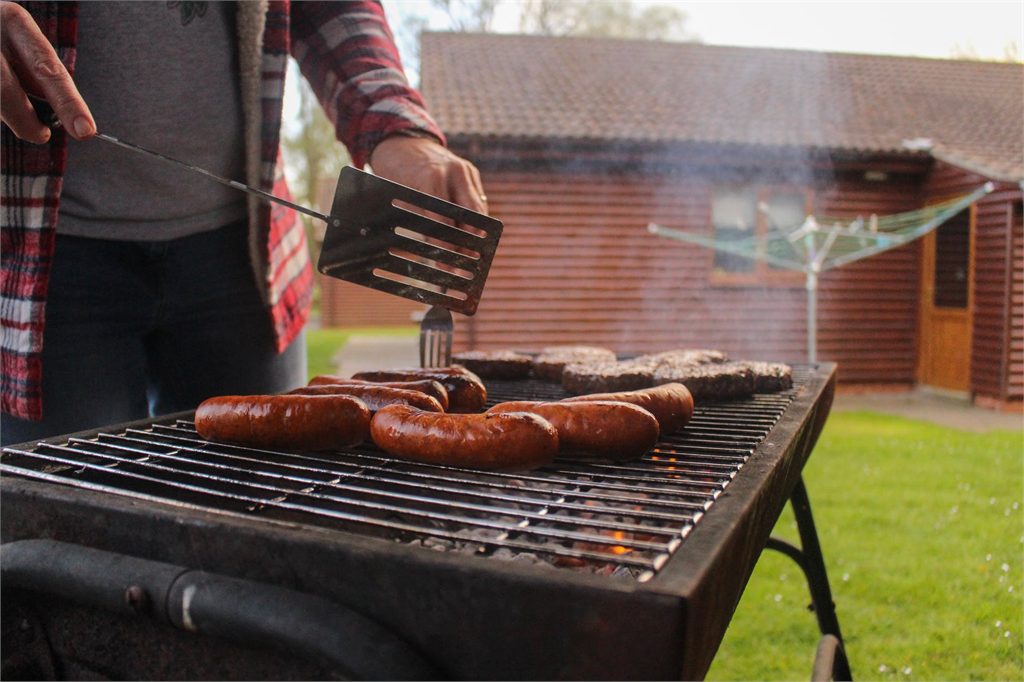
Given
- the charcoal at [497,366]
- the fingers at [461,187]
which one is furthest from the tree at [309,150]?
the fingers at [461,187]

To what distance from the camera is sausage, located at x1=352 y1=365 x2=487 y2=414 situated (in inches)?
84.4

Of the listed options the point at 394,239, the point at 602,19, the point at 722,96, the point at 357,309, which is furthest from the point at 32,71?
the point at 357,309

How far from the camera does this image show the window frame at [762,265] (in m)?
12.5

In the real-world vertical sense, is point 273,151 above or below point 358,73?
below

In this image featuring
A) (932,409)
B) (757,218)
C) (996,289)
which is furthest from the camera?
(757,218)

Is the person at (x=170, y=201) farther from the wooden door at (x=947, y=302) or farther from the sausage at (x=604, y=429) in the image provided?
the wooden door at (x=947, y=302)

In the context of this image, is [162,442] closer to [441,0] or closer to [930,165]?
[930,165]

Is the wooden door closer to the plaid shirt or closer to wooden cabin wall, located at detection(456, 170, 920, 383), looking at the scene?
wooden cabin wall, located at detection(456, 170, 920, 383)

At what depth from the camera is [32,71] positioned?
4.73 feet

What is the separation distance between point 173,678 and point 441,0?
2297 centimetres

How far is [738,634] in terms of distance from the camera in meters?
3.90

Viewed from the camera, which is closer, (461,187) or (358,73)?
(461,187)

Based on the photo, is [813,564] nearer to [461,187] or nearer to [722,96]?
[461,187]

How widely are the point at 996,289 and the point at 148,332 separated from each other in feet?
42.7
